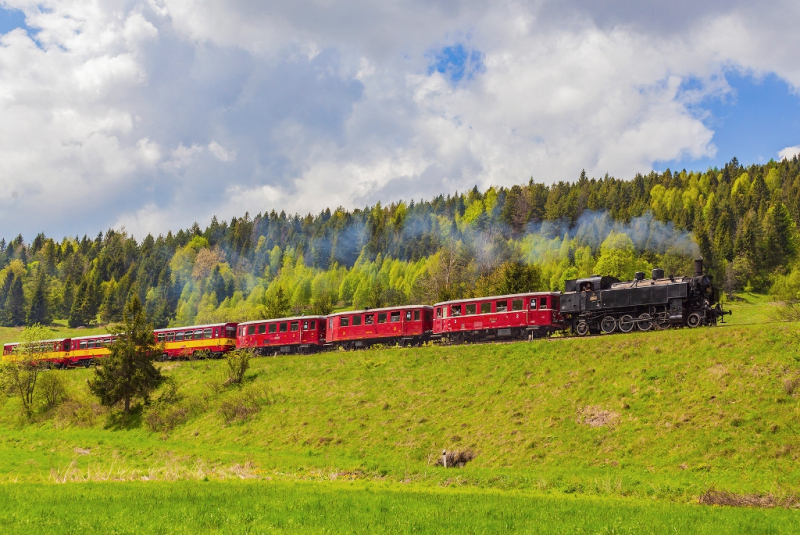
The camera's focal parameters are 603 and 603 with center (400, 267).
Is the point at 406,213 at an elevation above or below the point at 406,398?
above

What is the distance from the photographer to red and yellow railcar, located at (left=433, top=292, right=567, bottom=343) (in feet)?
136

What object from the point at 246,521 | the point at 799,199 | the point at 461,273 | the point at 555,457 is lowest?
the point at 555,457

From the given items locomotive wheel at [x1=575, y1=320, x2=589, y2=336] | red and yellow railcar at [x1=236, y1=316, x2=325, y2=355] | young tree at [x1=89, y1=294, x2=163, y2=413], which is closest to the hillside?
young tree at [x1=89, y1=294, x2=163, y2=413]

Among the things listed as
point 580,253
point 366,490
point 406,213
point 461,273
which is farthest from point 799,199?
point 366,490

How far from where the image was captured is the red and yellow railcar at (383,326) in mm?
48500

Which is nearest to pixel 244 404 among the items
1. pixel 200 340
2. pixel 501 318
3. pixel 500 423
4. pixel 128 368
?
pixel 128 368

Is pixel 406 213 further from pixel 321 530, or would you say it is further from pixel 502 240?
pixel 321 530

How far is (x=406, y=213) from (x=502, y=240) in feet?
181

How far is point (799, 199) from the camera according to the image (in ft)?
410

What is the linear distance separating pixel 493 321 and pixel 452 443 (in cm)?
1490

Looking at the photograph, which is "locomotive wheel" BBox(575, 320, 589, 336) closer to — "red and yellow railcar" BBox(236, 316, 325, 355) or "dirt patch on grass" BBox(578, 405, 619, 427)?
"dirt patch on grass" BBox(578, 405, 619, 427)

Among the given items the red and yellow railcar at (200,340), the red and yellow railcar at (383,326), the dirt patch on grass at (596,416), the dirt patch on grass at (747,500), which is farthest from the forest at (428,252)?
the dirt patch on grass at (747,500)

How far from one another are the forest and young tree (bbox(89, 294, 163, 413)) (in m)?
28.6

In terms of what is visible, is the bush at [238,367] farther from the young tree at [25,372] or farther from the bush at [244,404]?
the young tree at [25,372]
